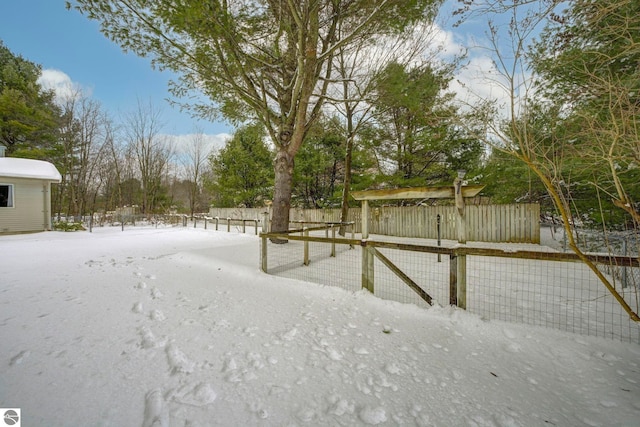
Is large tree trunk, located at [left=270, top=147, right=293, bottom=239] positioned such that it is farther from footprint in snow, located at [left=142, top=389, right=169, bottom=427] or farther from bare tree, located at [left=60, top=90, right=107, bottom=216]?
bare tree, located at [left=60, top=90, right=107, bottom=216]

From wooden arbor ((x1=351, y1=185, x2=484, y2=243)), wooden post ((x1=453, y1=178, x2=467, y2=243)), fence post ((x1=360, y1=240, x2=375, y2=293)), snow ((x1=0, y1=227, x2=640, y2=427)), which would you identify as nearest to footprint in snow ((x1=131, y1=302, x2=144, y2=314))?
snow ((x1=0, y1=227, x2=640, y2=427))

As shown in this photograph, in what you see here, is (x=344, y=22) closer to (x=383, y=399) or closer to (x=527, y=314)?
(x=527, y=314)

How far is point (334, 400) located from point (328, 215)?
12679 millimetres

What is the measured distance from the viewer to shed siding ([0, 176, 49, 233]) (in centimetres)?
1058

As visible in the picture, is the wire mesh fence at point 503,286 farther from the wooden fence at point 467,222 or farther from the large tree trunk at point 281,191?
the wooden fence at point 467,222

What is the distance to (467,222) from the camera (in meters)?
9.72

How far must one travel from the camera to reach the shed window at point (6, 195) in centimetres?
1055

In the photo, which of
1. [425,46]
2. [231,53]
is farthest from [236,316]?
[425,46]

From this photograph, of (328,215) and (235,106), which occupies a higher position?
(235,106)

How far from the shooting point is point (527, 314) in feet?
10.3

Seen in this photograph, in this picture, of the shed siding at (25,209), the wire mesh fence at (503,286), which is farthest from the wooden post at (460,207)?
the shed siding at (25,209)

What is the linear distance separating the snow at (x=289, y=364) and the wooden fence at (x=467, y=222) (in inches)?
192

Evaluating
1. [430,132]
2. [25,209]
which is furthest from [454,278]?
[25,209]

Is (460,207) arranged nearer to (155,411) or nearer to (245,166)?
(155,411)
